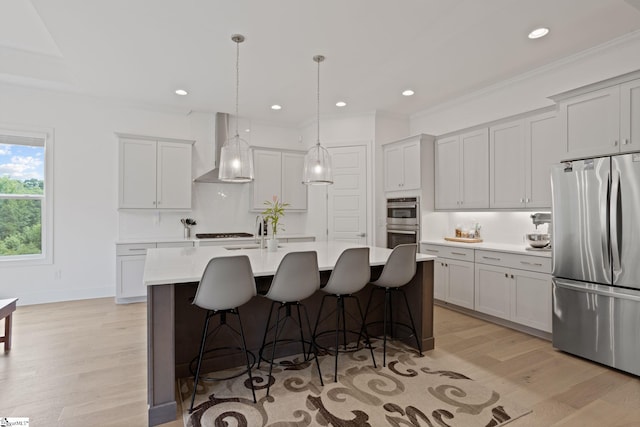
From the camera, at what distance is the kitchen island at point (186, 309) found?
2088 millimetres

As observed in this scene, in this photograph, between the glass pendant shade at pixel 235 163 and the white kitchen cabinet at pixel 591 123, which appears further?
the glass pendant shade at pixel 235 163

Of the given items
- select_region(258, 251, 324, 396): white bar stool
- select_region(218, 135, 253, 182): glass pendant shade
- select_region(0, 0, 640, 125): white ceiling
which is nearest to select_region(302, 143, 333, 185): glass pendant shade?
Result: select_region(218, 135, 253, 182): glass pendant shade

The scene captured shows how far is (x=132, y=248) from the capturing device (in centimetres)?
470

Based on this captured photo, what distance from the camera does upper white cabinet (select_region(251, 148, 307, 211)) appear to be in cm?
577

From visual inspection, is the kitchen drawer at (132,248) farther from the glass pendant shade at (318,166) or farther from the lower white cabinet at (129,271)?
the glass pendant shade at (318,166)

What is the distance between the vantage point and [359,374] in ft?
8.81

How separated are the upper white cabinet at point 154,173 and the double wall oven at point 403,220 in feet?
10.5

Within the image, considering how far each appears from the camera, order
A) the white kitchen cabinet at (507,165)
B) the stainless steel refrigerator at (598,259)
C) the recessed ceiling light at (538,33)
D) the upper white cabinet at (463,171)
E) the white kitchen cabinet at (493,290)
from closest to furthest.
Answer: the stainless steel refrigerator at (598,259) → the recessed ceiling light at (538,33) → the white kitchen cabinet at (493,290) → the white kitchen cabinet at (507,165) → the upper white cabinet at (463,171)

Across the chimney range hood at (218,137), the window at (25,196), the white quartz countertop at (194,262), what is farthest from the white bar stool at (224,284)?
the window at (25,196)

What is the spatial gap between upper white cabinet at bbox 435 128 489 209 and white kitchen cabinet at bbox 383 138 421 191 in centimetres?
33

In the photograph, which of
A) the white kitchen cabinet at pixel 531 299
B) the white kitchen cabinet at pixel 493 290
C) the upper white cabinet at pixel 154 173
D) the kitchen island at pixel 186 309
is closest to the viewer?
the kitchen island at pixel 186 309

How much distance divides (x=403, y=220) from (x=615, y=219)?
264 cm

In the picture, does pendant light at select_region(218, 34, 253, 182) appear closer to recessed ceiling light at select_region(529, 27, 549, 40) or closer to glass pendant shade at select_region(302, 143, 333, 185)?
glass pendant shade at select_region(302, 143, 333, 185)

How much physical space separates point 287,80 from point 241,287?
2996 mm
